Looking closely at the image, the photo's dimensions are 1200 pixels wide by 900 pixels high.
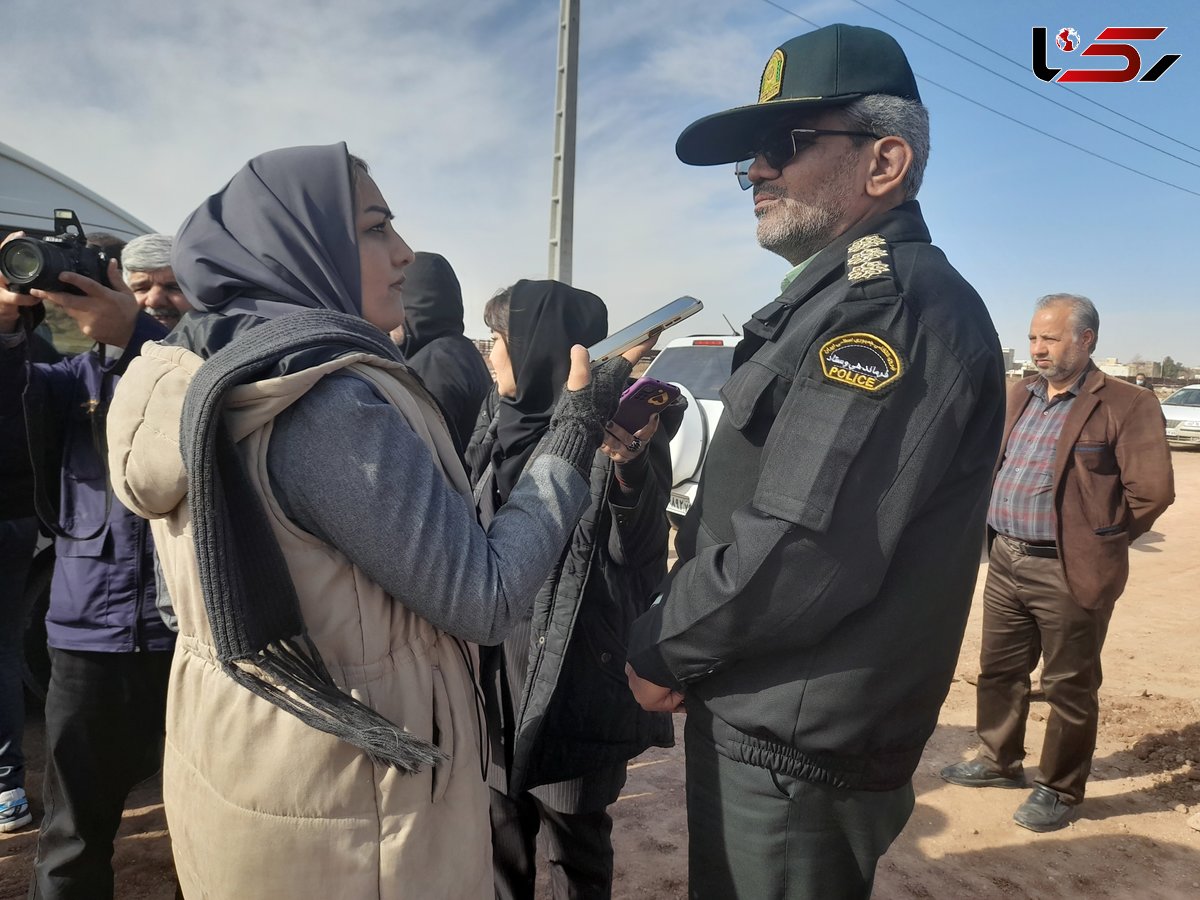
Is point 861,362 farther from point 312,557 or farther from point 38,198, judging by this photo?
point 38,198

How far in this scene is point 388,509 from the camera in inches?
45.4

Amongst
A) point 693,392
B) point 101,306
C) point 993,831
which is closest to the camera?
point 101,306

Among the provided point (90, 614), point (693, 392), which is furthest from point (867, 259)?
point (693, 392)

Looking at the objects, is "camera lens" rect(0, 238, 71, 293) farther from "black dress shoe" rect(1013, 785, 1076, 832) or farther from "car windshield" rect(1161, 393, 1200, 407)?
"car windshield" rect(1161, 393, 1200, 407)

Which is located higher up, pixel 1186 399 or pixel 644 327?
pixel 644 327

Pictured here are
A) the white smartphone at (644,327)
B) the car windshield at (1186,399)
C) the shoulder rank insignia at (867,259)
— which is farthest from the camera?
the car windshield at (1186,399)

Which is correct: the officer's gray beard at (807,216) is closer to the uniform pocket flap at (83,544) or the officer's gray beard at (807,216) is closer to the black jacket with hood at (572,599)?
the black jacket with hood at (572,599)

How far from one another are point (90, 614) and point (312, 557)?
1422 mm

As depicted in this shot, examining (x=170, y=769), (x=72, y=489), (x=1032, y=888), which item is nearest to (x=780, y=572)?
(x=170, y=769)

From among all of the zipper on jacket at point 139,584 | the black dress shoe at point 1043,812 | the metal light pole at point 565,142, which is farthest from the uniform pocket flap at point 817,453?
the metal light pole at point 565,142

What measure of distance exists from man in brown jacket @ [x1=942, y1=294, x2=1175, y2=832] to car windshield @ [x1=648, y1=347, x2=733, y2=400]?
3.60 m

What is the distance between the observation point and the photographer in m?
2.12

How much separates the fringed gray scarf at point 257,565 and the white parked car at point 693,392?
4639mm

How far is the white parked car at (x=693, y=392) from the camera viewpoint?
21.6 ft
